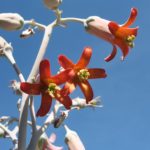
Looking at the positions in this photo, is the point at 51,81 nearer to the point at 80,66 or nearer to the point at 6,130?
the point at 80,66

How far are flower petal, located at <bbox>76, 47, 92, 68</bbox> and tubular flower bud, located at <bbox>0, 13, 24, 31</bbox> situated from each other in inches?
27.0

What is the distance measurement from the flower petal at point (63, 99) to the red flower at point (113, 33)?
2.31ft

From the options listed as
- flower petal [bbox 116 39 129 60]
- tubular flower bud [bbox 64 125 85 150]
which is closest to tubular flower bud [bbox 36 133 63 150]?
tubular flower bud [bbox 64 125 85 150]

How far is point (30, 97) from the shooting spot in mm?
3273

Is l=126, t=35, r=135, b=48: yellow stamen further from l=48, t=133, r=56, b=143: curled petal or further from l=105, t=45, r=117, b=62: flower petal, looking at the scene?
l=48, t=133, r=56, b=143: curled petal

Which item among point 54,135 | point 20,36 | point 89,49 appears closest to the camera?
point 89,49

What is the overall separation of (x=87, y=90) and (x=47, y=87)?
319 mm

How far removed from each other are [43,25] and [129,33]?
787 millimetres

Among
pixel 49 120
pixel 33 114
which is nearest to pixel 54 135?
pixel 49 120

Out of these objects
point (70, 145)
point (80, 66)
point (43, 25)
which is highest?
point (43, 25)

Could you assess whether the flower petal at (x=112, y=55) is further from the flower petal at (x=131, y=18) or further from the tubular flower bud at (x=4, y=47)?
the tubular flower bud at (x=4, y=47)

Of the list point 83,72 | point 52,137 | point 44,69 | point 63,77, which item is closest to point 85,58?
point 83,72

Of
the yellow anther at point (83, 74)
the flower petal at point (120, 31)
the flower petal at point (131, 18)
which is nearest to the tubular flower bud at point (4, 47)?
the yellow anther at point (83, 74)

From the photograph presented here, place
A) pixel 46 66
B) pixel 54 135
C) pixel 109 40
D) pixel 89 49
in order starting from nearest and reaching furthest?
pixel 46 66 < pixel 89 49 < pixel 109 40 < pixel 54 135
